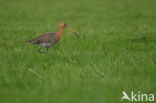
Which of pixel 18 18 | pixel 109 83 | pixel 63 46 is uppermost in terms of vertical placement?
pixel 18 18

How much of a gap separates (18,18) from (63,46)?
8.08 metres

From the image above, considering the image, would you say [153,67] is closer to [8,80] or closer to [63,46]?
[8,80]

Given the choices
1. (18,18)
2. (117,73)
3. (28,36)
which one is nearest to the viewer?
(117,73)

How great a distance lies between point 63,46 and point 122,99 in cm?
469

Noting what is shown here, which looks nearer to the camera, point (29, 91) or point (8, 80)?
point (29, 91)

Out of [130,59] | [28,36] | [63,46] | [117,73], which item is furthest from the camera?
[28,36]

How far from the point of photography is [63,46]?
864cm

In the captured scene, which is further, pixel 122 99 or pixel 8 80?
pixel 8 80

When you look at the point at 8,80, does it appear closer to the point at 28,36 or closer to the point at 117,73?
the point at 117,73

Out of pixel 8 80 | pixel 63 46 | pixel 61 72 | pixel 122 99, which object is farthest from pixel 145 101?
pixel 63 46

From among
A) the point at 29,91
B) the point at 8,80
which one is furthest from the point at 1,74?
the point at 29,91

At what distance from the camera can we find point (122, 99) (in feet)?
13.8

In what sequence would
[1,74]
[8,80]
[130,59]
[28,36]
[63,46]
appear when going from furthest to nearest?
1. [28,36]
2. [63,46]
3. [130,59]
4. [1,74]
5. [8,80]

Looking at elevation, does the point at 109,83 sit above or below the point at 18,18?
below
